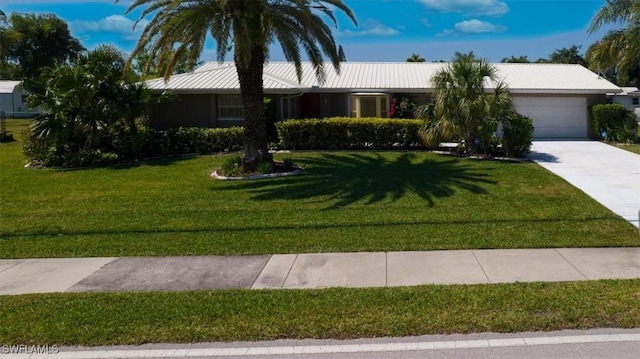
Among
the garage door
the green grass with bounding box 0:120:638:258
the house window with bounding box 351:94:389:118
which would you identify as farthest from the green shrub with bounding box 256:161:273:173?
the garage door

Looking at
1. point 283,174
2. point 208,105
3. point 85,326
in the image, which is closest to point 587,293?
point 85,326

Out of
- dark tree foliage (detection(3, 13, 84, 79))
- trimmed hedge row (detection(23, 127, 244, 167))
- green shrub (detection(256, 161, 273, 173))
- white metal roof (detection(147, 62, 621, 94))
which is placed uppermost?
dark tree foliage (detection(3, 13, 84, 79))

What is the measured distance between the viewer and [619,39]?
21.1 m

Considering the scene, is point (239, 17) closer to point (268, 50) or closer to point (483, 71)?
point (268, 50)

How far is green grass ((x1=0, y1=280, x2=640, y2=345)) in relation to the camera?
16.8 ft

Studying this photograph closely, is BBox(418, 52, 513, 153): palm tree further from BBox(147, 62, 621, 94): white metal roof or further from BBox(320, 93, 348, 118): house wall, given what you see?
BBox(320, 93, 348, 118): house wall

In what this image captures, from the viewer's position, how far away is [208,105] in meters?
23.4

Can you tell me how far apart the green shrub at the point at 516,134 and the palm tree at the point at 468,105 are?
301 millimetres

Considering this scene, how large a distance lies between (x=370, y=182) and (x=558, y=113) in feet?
47.2

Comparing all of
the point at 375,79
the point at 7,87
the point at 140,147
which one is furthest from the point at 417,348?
the point at 7,87

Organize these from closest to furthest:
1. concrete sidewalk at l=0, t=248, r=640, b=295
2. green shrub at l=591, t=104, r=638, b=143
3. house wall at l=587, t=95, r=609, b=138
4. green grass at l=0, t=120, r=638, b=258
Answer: concrete sidewalk at l=0, t=248, r=640, b=295, green grass at l=0, t=120, r=638, b=258, green shrub at l=591, t=104, r=638, b=143, house wall at l=587, t=95, r=609, b=138

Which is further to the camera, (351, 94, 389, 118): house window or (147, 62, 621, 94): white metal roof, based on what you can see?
(351, 94, 389, 118): house window

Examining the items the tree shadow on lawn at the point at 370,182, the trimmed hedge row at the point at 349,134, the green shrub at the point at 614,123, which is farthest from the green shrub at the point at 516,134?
the green shrub at the point at 614,123

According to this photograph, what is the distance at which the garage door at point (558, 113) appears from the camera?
24.2 m
